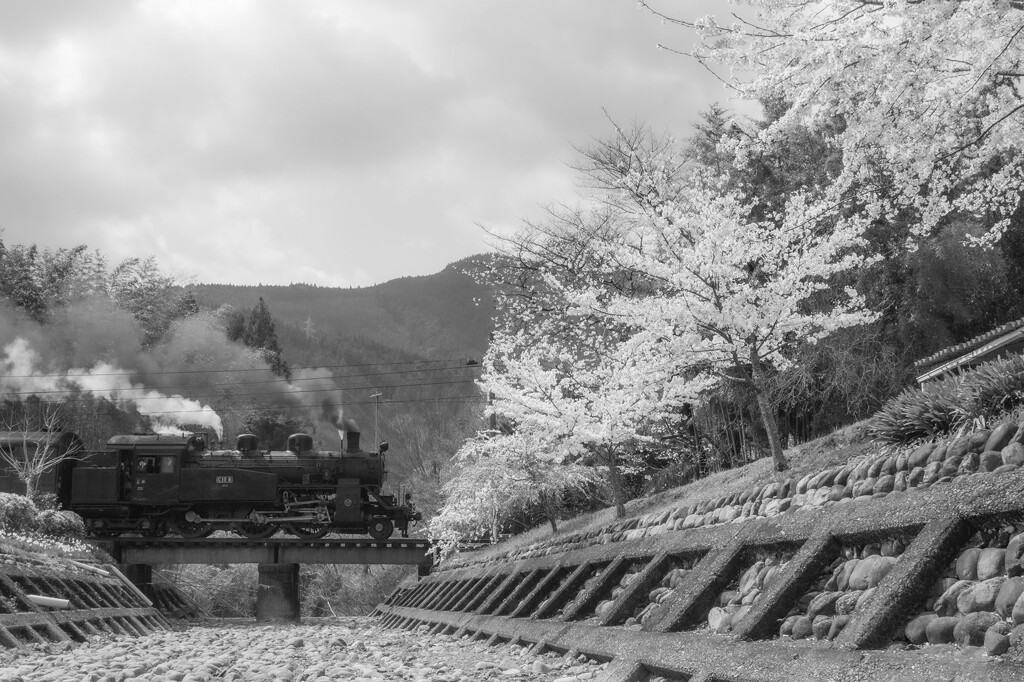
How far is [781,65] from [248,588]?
38661 mm

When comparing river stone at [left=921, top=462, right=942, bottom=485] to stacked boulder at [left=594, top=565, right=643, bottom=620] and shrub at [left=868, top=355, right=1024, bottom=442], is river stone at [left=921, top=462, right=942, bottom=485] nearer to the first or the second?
shrub at [left=868, top=355, right=1024, bottom=442]

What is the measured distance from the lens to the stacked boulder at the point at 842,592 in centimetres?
498

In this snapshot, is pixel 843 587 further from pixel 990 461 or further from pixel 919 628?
pixel 990 461

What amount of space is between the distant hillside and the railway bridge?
70331 mm

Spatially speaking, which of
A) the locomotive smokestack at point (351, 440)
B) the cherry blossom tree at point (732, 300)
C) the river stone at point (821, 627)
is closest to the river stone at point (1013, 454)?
the river stone at point (821, 627)

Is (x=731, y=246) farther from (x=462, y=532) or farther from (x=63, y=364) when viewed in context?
(x=63, y=364)

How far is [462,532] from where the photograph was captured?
92.1ft

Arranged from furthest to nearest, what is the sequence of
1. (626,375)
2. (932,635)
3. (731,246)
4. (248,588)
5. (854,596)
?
(248,588) → (626,375) → (731,246) → (854,596) → (932,635)

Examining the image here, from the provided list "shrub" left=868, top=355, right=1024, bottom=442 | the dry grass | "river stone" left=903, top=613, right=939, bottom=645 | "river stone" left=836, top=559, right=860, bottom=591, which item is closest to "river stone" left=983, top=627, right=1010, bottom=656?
"river stone" left=903, top=613, right=939, bottom=645

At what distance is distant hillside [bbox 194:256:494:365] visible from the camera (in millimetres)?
101562

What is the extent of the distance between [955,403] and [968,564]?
418cm

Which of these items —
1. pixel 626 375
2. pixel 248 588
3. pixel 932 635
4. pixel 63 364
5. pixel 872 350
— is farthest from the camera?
pixel 63 364

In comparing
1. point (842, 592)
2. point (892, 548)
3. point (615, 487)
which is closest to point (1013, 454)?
point (892, 548)

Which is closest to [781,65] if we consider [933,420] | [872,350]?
[933,420]
